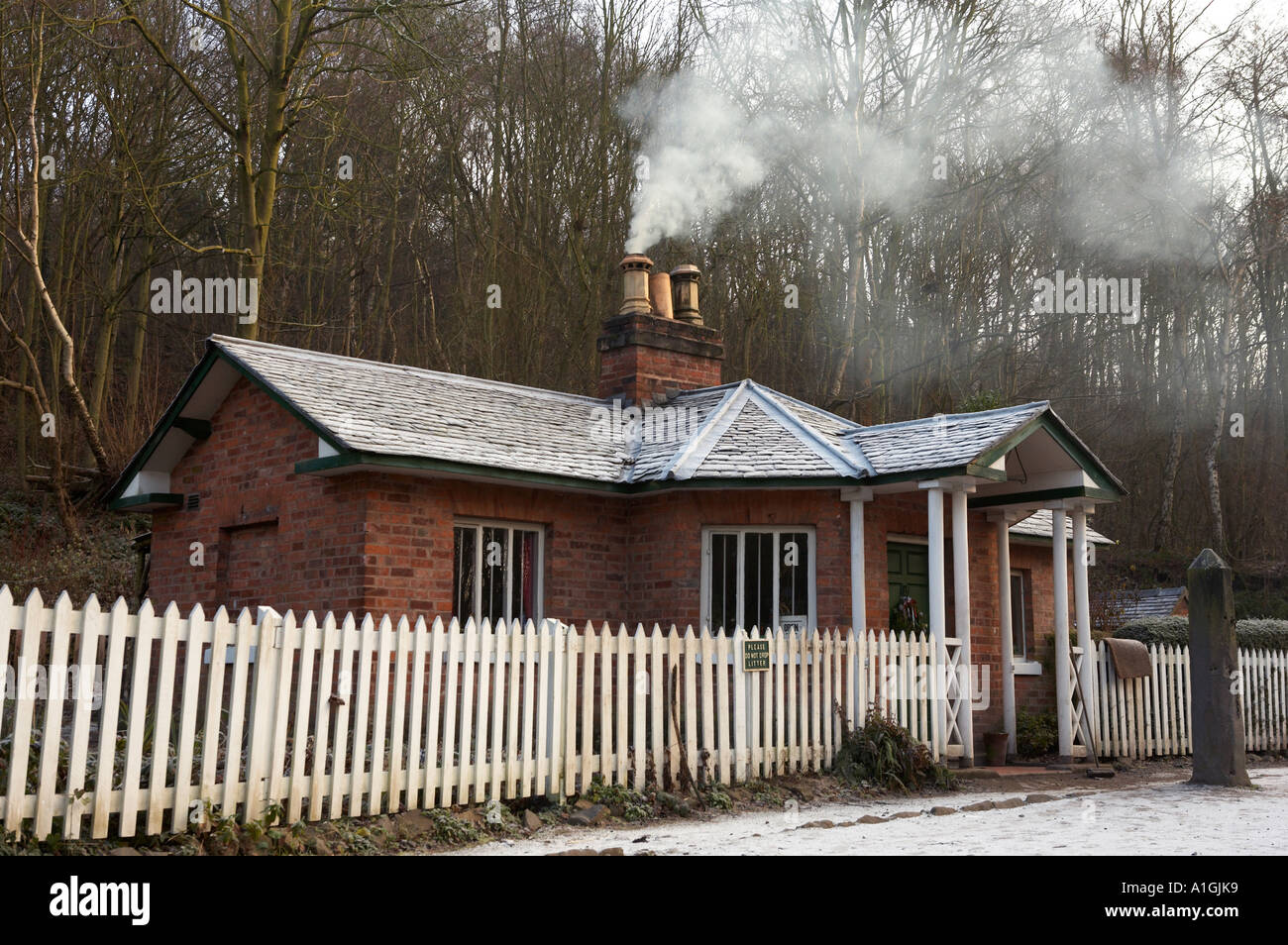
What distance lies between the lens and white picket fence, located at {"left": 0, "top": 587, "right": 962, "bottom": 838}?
21.7ft

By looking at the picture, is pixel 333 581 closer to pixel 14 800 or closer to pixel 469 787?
pixel 469 787

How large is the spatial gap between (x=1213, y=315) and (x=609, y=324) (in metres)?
21.6

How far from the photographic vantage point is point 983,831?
27.6 feet

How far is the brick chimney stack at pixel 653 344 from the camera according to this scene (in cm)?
1551

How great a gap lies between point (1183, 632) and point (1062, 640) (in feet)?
16.0

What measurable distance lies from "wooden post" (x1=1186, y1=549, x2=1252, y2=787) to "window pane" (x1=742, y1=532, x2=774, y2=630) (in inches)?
165

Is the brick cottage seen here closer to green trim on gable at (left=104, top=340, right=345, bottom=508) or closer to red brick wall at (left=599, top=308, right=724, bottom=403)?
green trim on gable at (left=104, top=340, right=345, bottom=508)

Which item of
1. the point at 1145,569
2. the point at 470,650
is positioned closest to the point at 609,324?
the point at 470,650

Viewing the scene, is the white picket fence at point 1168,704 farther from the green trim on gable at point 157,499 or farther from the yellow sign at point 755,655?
the green trim on gable at point 157,499

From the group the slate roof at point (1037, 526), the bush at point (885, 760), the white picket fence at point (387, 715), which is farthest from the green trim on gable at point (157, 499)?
the slate roof at point (1037, 526)

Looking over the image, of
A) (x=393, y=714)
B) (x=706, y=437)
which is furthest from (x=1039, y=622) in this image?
(x=393, y=714)

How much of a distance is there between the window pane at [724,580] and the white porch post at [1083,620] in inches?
156

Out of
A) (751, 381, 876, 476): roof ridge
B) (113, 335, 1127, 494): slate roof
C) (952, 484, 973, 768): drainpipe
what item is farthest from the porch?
(751, 381, 876, 476): roof ridge

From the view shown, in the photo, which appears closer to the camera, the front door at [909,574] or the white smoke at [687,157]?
the front door at [909,574]
